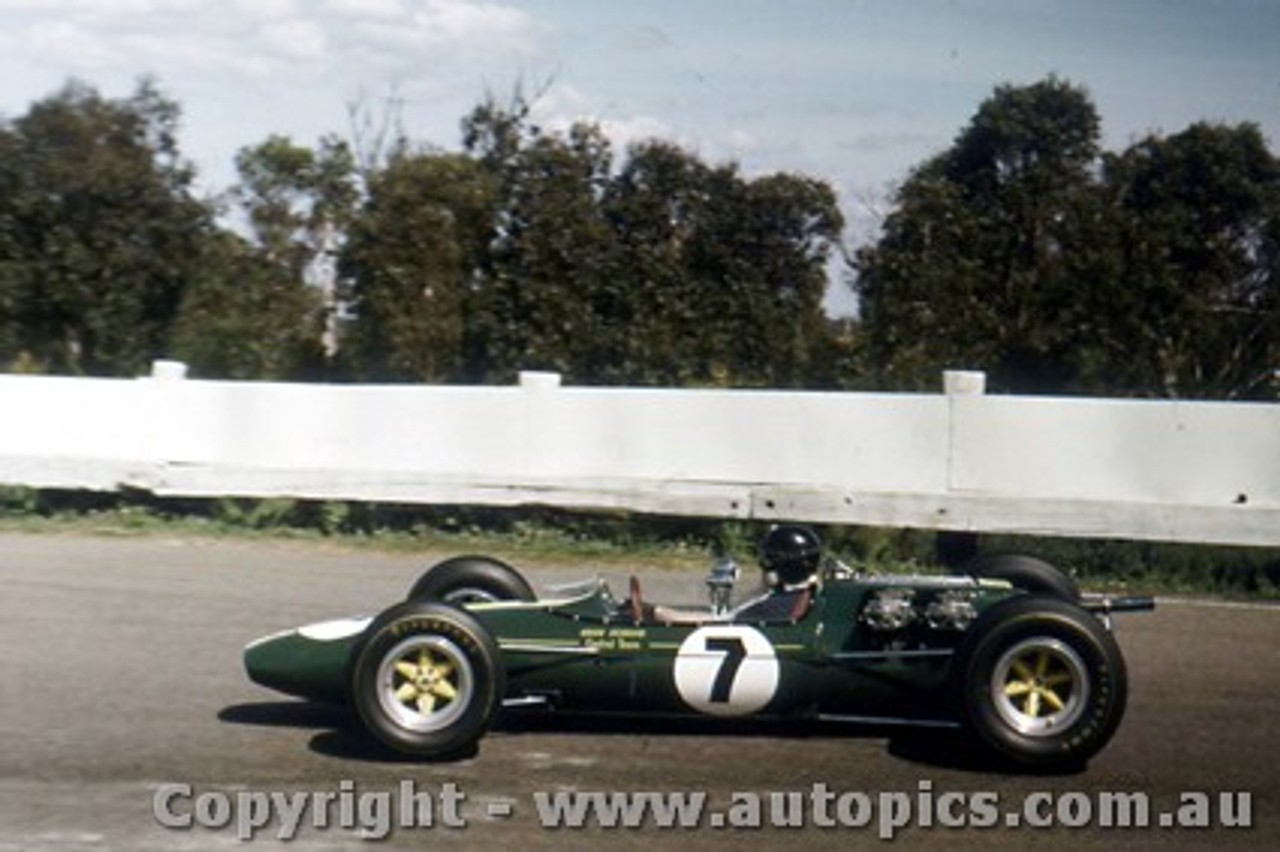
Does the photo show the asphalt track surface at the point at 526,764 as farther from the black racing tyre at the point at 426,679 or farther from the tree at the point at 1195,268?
the tree at the point at 1195,268

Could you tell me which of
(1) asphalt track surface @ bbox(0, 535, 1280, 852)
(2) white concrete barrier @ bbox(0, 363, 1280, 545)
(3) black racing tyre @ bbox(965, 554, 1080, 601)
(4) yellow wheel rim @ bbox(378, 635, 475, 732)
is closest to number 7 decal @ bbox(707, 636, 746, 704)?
(1) asphalt track surface @ bbox(0, 535, 1280, 852)

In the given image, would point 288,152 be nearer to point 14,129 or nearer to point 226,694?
point 14,129

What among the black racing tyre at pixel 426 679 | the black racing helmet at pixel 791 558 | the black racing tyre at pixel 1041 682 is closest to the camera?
the black racing tyre at pixel 1041 682

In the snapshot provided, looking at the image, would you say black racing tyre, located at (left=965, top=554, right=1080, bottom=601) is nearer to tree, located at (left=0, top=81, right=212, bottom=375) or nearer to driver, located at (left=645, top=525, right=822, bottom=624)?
driver, located at (left=645, top=525, right=822, bottom=624)

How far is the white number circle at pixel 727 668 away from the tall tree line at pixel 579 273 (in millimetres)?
10761

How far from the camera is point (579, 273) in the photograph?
2186cm

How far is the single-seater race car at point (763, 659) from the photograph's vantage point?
795 cm

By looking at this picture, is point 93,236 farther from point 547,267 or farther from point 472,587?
point 472,587

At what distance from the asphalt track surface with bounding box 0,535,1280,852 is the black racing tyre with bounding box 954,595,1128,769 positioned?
0.60ft

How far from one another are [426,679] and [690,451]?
7173 mm

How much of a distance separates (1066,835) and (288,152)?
32.1m

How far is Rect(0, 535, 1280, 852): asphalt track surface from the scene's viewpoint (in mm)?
7195

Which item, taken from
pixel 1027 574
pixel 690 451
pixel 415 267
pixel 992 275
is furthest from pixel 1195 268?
pixel 1027 574

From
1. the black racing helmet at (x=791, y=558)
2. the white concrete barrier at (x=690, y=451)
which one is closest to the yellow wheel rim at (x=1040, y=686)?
the black racing helmet at (x=791, y=558)
